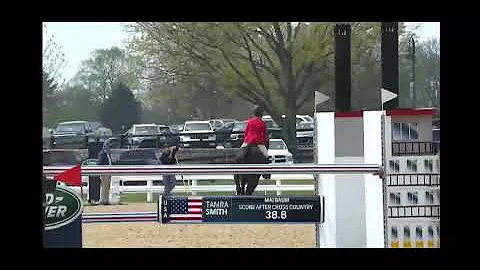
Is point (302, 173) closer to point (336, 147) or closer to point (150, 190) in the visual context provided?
point (336, 147)

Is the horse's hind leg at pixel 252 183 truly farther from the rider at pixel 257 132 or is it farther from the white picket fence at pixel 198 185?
the rider at pixel 257 132

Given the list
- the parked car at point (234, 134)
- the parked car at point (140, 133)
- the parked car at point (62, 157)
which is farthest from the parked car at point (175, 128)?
the parked car at point (62, 157)

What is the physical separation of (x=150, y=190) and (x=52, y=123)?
1076 millimetres

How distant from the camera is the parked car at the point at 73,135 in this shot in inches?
303

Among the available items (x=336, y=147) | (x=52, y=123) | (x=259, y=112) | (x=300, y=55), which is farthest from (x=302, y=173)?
(x=52, y=123)

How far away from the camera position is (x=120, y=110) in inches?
309

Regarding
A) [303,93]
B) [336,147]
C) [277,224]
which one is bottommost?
[277,224]

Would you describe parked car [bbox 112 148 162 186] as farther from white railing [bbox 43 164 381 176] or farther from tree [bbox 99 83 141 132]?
white railing [bbox 43 164 381 176]

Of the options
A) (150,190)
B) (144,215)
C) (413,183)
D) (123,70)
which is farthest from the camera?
(123,70)

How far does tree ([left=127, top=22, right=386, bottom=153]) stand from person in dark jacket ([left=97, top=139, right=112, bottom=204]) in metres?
1.04

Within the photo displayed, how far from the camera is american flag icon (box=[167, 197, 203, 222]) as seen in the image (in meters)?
6.90

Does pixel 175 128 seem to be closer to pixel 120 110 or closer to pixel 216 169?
pixel 120 110

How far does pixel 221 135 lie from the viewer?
774cm

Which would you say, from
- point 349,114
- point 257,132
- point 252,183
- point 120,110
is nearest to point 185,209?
point 252,183
